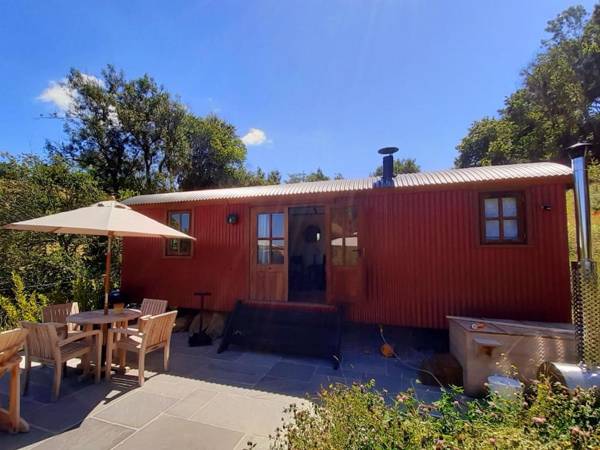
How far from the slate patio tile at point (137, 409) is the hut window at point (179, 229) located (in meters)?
3.42

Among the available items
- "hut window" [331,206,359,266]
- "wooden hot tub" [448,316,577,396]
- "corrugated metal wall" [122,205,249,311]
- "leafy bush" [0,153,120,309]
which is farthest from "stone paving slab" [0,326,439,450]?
"leafy bush" [0,153,120,309]

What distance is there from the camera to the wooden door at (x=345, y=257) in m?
5.10

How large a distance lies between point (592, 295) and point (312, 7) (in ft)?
22.7

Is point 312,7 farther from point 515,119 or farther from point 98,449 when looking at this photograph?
point 515,119

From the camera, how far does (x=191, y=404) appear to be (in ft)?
10.5

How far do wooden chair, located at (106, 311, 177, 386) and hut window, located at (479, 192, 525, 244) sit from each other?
4.91m

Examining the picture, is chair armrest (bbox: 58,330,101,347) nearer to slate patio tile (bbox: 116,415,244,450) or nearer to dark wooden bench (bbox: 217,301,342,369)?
slate patio tile (bbox: 116,415,244,450)

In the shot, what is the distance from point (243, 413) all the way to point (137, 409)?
1140 millimetres

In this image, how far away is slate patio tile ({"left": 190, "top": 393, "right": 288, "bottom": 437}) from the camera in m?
2.80

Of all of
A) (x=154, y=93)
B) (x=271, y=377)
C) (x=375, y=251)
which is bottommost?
(x=271, y=377)

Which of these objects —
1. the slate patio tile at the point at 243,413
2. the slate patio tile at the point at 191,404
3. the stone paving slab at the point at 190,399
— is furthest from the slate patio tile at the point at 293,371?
the slate patio tile at the point at 191,404

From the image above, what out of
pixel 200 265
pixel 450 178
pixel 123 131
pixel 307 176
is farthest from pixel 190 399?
pixel 307 176

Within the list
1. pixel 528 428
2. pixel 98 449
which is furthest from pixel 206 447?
pixel 528 428

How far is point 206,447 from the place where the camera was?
2.48 metres
